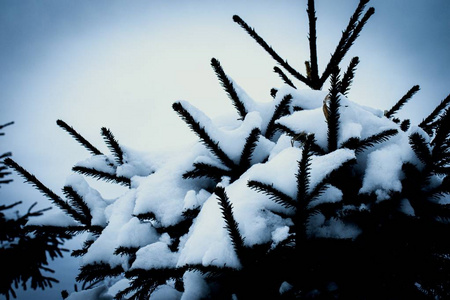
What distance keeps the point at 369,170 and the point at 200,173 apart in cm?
89

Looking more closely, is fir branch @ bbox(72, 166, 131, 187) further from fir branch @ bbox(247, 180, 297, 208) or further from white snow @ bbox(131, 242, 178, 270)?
fir branch @ bbox(247, 180, 297, 208)

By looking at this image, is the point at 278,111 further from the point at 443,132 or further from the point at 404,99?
the point at 404,99

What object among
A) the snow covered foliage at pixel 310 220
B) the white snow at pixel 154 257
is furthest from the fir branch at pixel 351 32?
the white snow at pixel 154 257

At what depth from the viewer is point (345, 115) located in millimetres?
1263

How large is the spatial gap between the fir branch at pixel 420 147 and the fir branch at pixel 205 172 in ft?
3.08

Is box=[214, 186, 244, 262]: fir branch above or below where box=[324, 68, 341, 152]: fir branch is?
below

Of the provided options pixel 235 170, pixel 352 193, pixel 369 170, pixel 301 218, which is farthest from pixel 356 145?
pixel 235 170

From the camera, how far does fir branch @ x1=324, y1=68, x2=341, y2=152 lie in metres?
1.08

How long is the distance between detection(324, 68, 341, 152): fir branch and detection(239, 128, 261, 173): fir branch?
377mm

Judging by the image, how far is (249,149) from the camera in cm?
141

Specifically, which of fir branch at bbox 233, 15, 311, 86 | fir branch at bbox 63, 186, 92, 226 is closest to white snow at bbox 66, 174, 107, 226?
fir branch at bbox 63, 186, 92, 226

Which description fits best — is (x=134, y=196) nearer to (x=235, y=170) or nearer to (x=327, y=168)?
(x=235, y=170)

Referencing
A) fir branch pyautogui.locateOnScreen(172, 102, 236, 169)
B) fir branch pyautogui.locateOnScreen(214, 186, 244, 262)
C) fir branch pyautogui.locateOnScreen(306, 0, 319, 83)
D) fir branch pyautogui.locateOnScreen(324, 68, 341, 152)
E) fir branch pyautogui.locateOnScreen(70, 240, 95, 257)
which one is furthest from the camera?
fir branch pyautogui.locateOnScreen(306, 0, 319, 83)

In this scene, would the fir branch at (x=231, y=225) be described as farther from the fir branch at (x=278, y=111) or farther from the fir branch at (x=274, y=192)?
the fir branch at (x=278, y=111)
